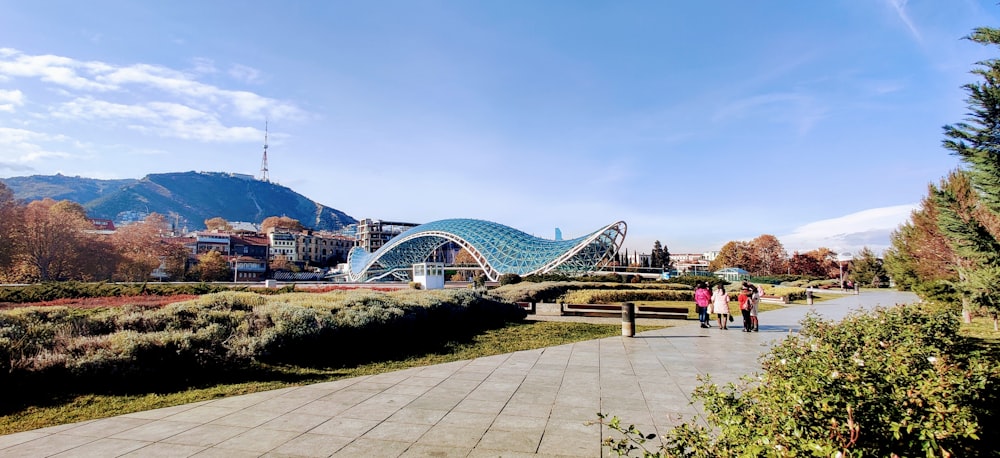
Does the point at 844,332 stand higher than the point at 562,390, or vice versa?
the point at 844,332

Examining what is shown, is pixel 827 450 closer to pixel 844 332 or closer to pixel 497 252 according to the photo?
pixel 844 332

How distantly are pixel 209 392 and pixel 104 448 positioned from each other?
232cm

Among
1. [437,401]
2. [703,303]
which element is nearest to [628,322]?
[703,303]

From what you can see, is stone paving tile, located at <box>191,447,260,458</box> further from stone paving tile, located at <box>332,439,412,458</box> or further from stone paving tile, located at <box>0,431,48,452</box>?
stone paving tile, located at <box>0,431,48,452</box>

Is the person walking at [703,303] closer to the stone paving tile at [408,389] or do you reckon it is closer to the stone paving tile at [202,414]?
the stone paving tile at [408,389]

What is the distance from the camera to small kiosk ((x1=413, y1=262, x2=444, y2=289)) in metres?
29.6

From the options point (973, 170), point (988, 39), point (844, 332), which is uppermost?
point (988, 39)

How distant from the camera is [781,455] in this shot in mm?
2201

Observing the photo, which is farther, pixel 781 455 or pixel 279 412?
pixel 279 412

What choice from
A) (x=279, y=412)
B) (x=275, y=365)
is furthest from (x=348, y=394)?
(x=275, y=365)

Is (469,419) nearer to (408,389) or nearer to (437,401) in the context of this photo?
(437,401)

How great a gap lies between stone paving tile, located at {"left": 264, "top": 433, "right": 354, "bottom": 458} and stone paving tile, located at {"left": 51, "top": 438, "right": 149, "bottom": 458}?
150cm

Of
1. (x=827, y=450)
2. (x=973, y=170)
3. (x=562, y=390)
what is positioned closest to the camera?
(x=827, y=450)

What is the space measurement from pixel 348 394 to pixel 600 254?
50.9m
